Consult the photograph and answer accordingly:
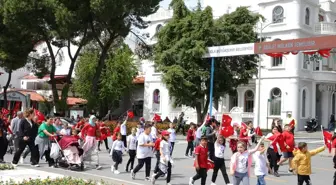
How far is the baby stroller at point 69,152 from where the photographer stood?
47.6 feet

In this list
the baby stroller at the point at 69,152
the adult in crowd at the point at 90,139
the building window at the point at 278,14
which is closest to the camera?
the baby stroller at the point at 69,152

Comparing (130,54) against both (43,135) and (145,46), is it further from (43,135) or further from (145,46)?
(43,135)

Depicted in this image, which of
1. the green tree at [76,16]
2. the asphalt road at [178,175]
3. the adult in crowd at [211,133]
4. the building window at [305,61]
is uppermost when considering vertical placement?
the green tree at [76,16]

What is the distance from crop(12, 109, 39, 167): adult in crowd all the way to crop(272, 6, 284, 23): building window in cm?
3287

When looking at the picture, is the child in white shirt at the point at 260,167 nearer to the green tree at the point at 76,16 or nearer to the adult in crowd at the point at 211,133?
the adult in crowd at the point at 211,133

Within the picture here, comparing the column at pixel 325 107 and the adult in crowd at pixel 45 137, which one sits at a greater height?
the column at pixel 325 107

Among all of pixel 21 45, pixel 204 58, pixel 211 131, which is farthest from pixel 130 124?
pixel 211 131

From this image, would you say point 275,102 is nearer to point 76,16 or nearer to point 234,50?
point 234,50

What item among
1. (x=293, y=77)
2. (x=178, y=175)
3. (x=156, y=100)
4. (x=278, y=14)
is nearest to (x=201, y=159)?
(x=178, y=175)

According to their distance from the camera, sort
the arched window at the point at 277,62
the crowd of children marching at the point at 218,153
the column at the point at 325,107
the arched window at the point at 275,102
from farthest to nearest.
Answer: the column at the point at 325,107 → the arched window at the point at 275,102 → the arched window at the point at 277,62 → the crowd of children marching at the point at 218,153

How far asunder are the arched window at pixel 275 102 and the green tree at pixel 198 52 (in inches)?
325

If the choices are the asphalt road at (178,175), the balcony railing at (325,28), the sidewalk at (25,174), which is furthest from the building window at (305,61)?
the sidewalk at (25,174)

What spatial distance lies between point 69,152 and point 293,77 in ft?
103

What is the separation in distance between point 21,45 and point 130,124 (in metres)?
11.6
